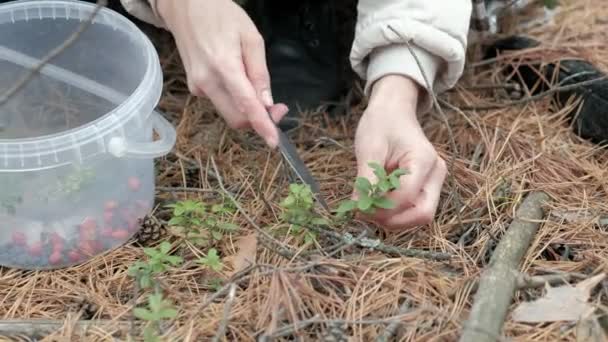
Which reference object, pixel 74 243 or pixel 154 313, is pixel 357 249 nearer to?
pixel 154 313

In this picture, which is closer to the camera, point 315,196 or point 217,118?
point 315,196

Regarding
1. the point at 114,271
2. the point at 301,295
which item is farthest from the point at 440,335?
the point at 114,271

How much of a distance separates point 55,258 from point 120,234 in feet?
0.45

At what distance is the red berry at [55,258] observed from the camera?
1542mm

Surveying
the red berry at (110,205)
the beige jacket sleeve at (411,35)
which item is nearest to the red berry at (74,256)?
the red berry at (110,205)

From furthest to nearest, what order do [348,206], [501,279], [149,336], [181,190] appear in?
[181,190] < [348,206] < [501,279] < [149,336]

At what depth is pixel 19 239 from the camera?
1536 millimetres

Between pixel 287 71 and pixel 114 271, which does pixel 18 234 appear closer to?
pixel 114 271

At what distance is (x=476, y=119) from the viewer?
1955 millimetres

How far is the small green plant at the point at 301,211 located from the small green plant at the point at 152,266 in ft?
0.76

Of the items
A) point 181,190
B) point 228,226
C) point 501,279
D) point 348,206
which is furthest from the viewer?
point 181,190

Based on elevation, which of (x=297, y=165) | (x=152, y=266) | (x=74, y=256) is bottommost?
(x=74, y=256)

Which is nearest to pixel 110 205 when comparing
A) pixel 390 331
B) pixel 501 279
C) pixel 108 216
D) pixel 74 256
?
pixel 108 216

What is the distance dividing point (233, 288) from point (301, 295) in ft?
0.39
